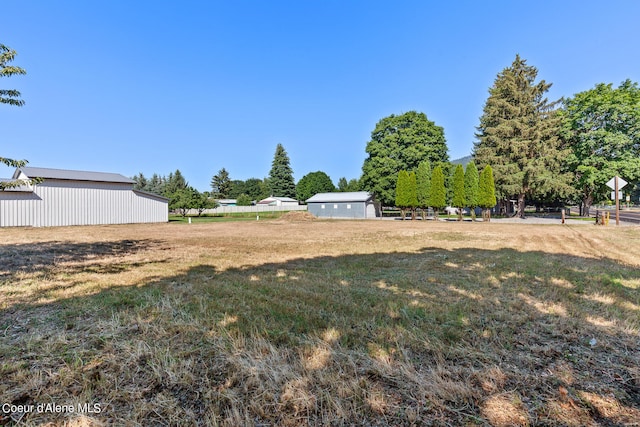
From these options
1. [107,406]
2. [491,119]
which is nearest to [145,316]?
[107,406]

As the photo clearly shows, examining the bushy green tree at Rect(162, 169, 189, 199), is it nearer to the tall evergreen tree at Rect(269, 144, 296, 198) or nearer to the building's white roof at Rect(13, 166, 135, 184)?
the tall evergreen tree at Rect(269, 144, 296, 198)

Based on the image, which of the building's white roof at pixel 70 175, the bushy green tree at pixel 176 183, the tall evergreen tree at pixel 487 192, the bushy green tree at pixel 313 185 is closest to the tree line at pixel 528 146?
the tall evergreen tree at pixel 487 192

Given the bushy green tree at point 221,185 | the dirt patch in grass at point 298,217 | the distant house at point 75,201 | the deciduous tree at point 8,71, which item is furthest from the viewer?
the bushy green tree at point 221,185

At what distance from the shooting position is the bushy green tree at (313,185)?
60028mm

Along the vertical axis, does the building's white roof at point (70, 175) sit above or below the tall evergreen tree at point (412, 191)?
above

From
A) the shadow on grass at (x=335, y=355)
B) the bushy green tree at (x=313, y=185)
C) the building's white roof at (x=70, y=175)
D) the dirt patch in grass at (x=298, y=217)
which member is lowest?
the shadow on grass at (x=335, y=355)

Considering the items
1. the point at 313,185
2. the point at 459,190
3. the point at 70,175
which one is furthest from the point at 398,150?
the point at 70,175

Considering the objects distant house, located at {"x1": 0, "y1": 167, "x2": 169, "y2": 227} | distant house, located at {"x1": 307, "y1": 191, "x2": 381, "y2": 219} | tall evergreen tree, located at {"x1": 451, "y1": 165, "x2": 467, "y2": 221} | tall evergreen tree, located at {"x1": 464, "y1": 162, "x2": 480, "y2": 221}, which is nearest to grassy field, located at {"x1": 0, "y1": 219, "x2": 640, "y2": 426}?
distant house, located at {"x1": 0, "y1": 167, "x2": 169, "y2": 227}

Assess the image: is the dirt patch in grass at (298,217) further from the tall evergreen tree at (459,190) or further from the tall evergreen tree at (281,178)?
the tall evergreen tree at (281,178)

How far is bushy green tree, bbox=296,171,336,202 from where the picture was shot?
6003 cm

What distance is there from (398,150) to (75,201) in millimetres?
31452

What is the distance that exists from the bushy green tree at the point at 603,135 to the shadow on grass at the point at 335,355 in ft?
94.5

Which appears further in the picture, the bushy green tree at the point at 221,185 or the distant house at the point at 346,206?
the bushy green tree at the point at 221,185

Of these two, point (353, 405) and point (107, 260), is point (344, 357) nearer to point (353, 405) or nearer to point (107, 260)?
point (353, 405)
